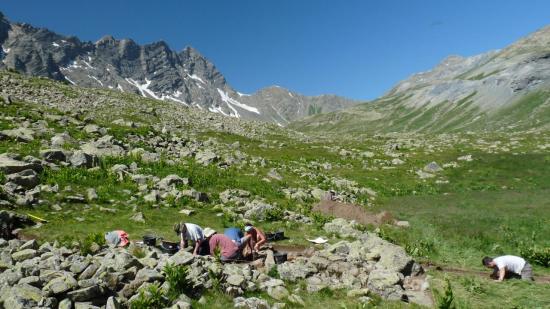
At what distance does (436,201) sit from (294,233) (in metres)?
19.6

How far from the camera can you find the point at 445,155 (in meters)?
64.2

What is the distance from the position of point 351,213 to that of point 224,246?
47.4 feet

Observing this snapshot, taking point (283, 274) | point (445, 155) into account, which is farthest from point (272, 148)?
point (283, 274)

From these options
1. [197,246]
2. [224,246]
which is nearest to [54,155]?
[197,246]

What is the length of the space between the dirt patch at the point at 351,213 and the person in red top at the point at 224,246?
1267 cm

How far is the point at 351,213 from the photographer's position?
31.5 m

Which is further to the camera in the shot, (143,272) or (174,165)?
(174,165)

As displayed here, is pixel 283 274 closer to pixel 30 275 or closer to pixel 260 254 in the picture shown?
pixel 260 254

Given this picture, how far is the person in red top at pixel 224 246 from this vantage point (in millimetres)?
19016

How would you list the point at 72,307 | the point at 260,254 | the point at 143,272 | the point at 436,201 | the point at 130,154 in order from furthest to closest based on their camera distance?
the point at 436,201 < the point at 130,154 < the point at 260,254 < the point at 143,272 < the point at 72,307

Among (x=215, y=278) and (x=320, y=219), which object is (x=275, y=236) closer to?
(x=320, y=219)

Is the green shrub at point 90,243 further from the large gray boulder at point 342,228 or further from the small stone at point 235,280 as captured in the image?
the large gray boulder at point 342,228

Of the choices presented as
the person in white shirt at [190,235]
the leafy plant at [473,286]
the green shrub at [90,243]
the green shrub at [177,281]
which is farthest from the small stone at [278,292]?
the leafy plant at [473,286]

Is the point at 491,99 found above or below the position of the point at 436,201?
above
